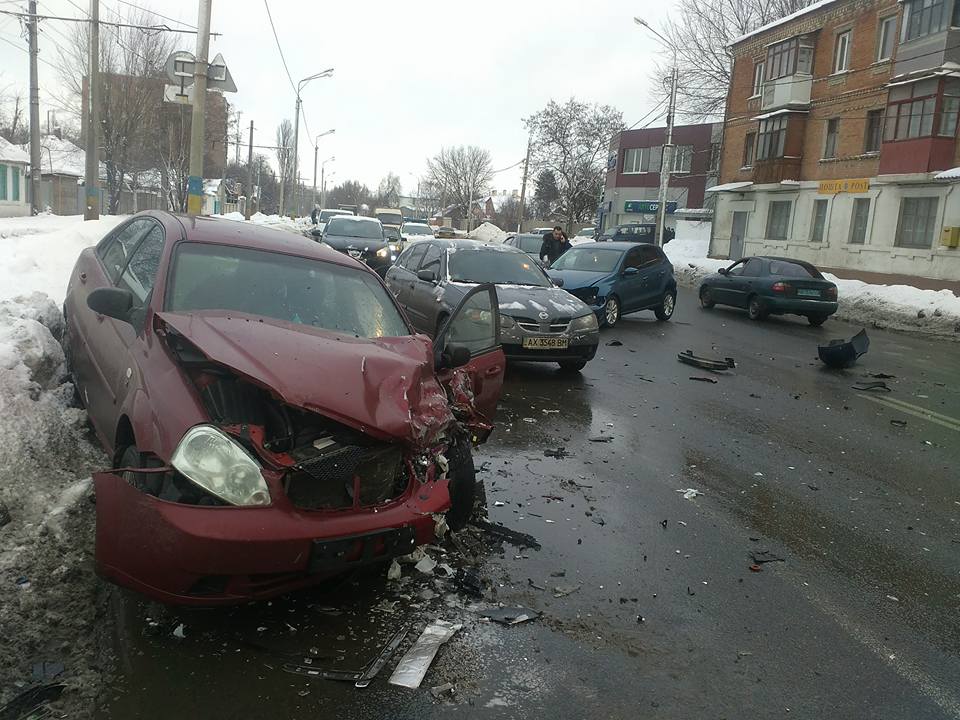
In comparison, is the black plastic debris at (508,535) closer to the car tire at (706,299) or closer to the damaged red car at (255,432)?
the damaged red car at (255,432)

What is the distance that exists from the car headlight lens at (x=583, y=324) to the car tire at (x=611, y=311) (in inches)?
196

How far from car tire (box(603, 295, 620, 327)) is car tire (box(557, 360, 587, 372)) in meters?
4.85

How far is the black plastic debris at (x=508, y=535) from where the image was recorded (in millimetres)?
4527

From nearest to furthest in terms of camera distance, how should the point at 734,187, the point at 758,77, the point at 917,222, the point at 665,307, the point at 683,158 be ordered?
the point at 665,307 < the point at 917,222 < the point at 734,187 < the point at 758,77 < the point at 683,158

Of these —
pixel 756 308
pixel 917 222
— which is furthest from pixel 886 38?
pixel 756 308

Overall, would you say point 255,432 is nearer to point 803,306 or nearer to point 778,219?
point 803,306

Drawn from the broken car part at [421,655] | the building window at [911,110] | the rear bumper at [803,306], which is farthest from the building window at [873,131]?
the broken car part at [421,655]

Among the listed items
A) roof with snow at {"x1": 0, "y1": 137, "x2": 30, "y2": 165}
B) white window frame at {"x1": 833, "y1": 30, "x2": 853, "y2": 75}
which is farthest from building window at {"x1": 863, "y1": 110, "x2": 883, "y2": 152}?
roof with snow at {"x1": 0, "y1": 137, "x2": 30, "y2": 165}

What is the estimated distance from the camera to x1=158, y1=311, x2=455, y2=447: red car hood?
10.8 ft

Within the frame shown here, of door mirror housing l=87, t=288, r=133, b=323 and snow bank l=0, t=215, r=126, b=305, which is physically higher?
door mirror housing l=87, t=288, r=133, b=323

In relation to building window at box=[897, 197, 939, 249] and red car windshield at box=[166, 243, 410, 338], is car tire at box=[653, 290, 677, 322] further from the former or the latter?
building window at box=[897, 197, 939, 249]

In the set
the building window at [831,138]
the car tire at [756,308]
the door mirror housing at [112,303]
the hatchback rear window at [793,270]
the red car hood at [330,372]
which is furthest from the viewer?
the building window at [831,138]

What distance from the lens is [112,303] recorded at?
421cm

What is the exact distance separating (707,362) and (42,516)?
925 cm
